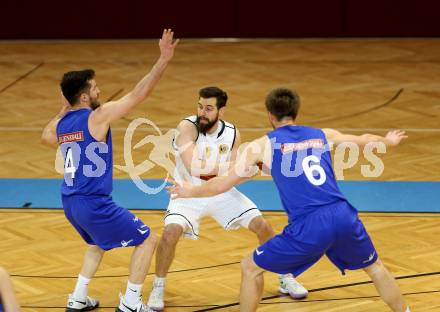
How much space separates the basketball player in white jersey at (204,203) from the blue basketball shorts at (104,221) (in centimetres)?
35

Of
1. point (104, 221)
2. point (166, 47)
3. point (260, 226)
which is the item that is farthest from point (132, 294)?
point (166, 47)

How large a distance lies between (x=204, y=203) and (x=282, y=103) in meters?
1.36

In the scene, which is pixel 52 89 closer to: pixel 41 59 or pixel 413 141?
pixel 41 59

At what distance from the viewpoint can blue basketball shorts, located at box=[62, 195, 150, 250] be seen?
6797mm

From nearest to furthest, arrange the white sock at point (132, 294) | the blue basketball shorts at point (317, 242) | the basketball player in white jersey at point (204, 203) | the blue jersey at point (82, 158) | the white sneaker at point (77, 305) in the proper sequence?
the blue basketball shorts at point (317, 242) → the blue jersey at point (82, 158) → the white sock at point (132, 294) → the white sneaker at point (77, 305) → the basketball player in white jersey at point (204, 203)

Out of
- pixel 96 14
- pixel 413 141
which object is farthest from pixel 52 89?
pixel 413 141

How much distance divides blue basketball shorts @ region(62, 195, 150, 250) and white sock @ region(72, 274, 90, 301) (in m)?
0.32

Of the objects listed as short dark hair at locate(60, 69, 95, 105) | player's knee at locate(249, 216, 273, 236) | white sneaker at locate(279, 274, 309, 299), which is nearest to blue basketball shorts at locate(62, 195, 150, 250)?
short dark hair at locate(60, 69, 95, 105)

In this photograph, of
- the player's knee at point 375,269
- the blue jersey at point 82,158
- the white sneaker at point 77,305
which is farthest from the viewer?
the white sneaker at point 77,305

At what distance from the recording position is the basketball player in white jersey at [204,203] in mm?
7258

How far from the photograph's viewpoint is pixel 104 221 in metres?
6.81

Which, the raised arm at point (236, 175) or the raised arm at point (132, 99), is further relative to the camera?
the raised arm at point (132, 99)

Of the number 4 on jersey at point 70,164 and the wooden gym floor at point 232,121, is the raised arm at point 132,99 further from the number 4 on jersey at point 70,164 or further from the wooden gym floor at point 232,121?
the wooden gym floor at point 232,121

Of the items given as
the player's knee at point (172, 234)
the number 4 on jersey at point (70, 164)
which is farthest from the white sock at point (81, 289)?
the number 4 on jersey at point (70, 164)
